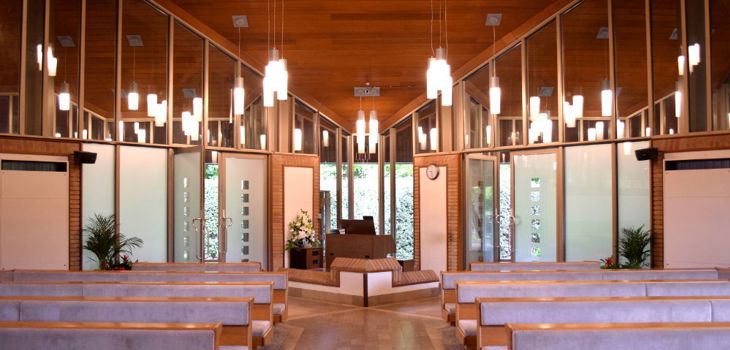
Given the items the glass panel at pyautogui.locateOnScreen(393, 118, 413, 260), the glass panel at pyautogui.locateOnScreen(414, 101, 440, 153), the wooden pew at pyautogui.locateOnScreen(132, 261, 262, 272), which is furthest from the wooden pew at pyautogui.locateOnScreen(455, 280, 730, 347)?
the glass panel at pyautogui.locateOnScreen(393, 118, 413, 260)

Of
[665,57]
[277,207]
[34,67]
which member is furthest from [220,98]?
[665,57]

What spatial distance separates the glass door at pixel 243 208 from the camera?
10.6 metres

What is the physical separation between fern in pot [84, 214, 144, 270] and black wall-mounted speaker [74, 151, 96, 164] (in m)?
0.73

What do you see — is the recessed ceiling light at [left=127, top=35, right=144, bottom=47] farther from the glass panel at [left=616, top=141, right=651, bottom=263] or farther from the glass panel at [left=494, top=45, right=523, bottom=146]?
the glass panel at [left=616, top=141, right=651, bottom=263]

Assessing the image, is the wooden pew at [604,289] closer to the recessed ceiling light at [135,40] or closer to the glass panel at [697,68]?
the glass panel at [697,68]

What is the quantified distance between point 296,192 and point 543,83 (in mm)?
4808

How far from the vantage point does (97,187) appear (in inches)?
348

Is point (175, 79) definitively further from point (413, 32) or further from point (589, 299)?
point (589, 299)

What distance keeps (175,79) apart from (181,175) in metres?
1.39

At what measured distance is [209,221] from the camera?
10.3 m

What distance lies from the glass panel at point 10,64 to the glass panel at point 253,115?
11.7 ft

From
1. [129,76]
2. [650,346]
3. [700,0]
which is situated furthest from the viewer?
[129,76]

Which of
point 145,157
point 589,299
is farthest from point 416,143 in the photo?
point 589,299

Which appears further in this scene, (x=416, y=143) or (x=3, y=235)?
(x=416, y=143)
